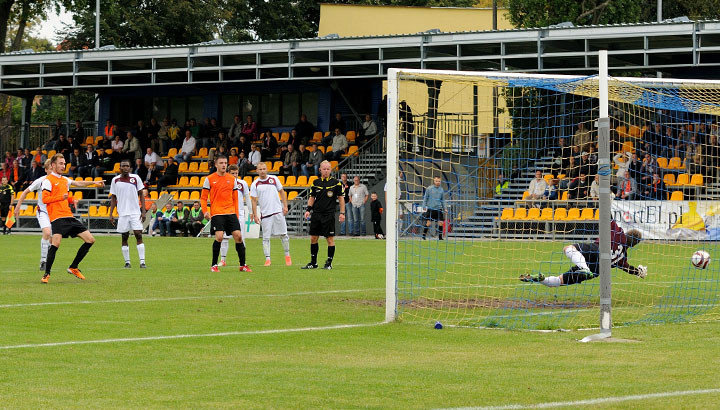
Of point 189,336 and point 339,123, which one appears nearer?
point 189,336

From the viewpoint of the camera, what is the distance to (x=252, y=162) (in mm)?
37000

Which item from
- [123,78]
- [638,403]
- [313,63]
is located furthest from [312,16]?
[638,403]

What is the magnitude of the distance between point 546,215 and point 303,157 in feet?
51.6

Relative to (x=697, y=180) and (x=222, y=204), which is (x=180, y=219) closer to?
(x=222, y=204)

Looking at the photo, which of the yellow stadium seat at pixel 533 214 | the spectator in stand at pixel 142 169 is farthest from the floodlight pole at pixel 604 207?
the spectator in stand at pixel 142 169

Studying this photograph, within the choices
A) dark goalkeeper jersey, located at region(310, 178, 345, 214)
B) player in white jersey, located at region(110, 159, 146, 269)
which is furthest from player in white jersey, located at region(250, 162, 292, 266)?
player in white jersey, located at region(110, 159, 146, 269)

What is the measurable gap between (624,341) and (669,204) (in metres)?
14.0

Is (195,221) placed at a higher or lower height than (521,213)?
lower

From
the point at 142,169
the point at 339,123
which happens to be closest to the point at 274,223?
the point at 339,123

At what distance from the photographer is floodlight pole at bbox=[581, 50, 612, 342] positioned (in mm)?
10008

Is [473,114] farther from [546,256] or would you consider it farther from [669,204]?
[546,256]

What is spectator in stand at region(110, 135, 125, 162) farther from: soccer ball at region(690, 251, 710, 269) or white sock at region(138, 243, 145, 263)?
soccer ball at region(690, 251, 710, 269)

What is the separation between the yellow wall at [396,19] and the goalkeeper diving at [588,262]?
39149 millimetres

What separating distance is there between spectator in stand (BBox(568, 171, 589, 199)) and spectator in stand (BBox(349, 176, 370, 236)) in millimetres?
11435
